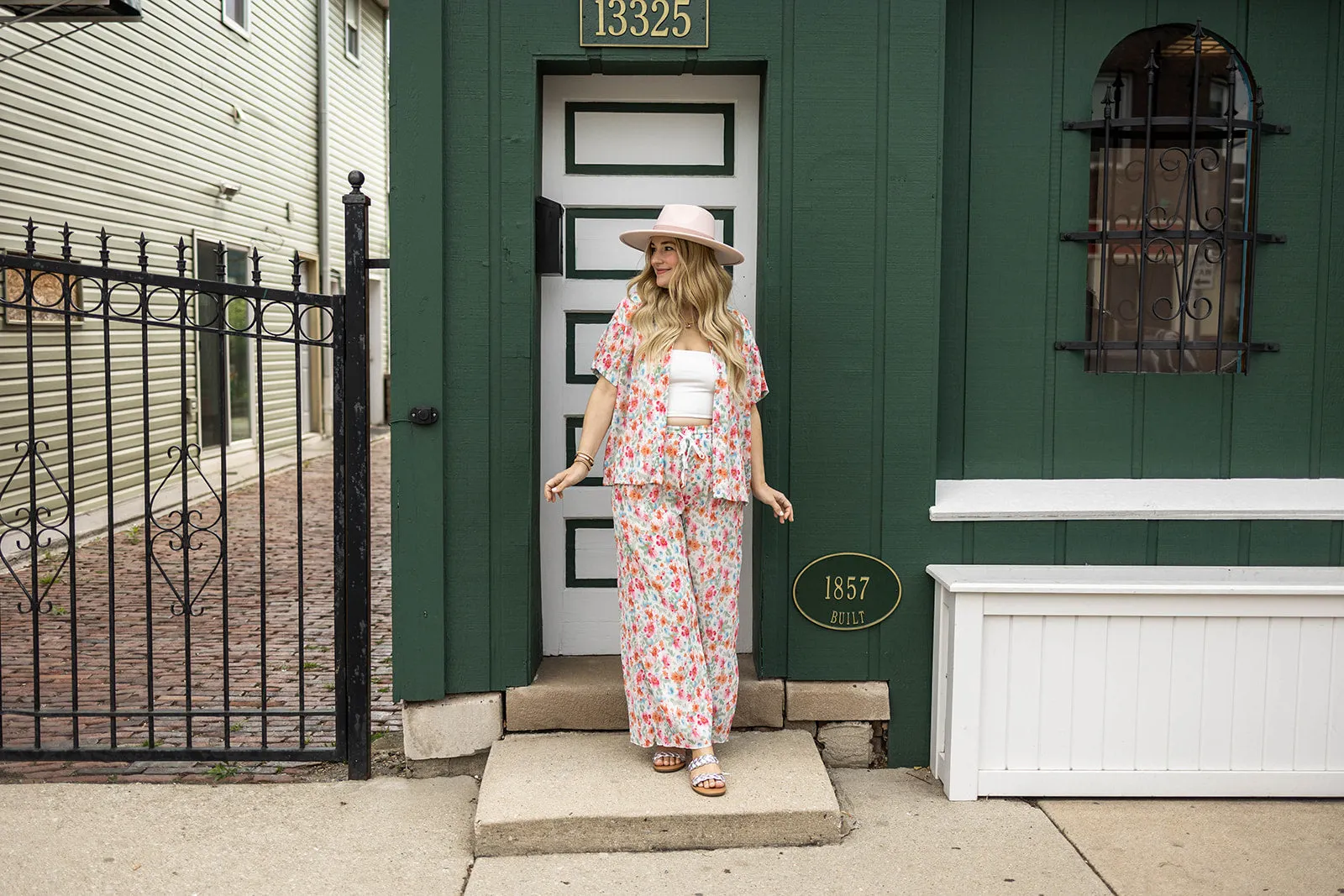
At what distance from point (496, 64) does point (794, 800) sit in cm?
268

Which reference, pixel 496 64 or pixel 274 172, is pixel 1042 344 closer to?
pixel 496 64

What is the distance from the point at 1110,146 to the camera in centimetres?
481

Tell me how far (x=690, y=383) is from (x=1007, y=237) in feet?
4.73

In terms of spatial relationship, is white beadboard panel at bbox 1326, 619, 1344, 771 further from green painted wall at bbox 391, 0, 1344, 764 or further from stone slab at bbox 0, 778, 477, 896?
stone slab at bbox 0, 778, 477, 896

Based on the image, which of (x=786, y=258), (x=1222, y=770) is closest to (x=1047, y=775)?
(x=1222, y=770)

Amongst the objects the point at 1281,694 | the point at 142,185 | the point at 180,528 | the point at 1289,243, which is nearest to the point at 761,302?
the point at 1289,243

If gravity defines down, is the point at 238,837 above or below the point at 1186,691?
below

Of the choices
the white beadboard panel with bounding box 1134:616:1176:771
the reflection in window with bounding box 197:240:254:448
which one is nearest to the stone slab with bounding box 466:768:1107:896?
the white beadboard panel with bounding box 1134:616:1176:771

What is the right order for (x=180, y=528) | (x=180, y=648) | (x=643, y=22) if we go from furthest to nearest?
(x=180, y=528) < (x=180, y=648) < (x=643, y=22)

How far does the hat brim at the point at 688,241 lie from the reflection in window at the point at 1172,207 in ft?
4.60

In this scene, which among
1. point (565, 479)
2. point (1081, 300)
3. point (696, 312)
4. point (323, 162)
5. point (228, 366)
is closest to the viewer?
point (565, 479)

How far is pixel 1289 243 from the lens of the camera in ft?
16.0

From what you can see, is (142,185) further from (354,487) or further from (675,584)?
(675,584)

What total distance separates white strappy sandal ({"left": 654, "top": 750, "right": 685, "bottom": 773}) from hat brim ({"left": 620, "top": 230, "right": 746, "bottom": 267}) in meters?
1.66
